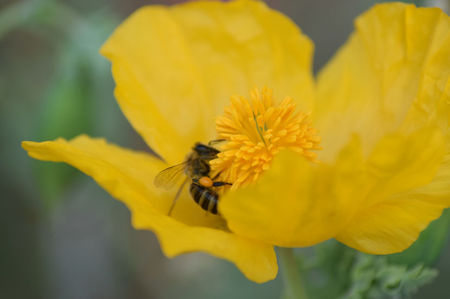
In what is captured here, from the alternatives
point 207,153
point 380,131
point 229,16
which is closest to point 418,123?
point 380,131

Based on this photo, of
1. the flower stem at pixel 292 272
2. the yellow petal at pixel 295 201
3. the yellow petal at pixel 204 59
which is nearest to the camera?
the yellow petal at pixel 295 201

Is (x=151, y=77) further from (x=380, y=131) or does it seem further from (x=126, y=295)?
(x=126, y=295)

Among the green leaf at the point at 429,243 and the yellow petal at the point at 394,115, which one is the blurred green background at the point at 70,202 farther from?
the green leaf at the point at 429,243

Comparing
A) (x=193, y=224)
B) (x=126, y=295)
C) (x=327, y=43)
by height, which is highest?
(x=193, y=224)

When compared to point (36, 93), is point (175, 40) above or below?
above

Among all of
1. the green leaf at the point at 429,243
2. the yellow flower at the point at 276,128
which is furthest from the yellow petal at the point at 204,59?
the green leaf at the point at 429,243

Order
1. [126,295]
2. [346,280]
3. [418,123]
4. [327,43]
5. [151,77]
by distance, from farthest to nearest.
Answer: [327,43], [126,295], [151,77], [346,280], [418,123]

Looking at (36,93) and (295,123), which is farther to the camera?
(36,93)

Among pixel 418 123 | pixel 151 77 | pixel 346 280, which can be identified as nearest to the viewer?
pixel 418 123
